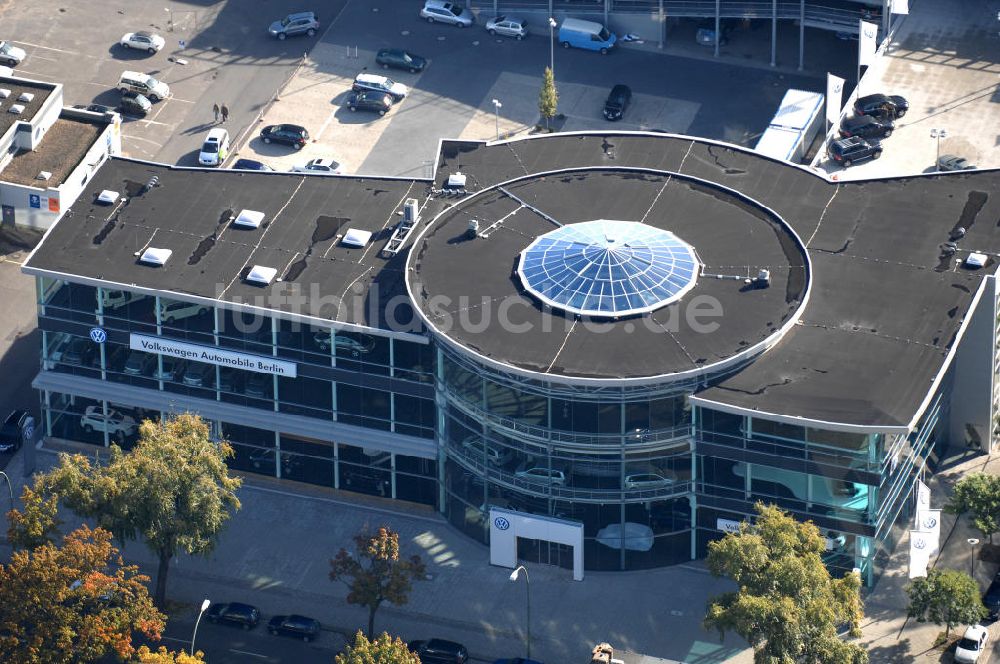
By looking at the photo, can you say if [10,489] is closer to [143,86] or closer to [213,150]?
[213,150]

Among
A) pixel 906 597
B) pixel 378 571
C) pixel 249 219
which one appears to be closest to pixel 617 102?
pixel 249 219

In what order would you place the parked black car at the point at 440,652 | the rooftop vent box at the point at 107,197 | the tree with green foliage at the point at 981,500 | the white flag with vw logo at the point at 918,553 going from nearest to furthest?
the white flag with vw logo at the point at 918,553, the parked black car at the point at 440,652, the tree with green foliage at the point at 981,500, the rooftop vent box at the point at 107,197

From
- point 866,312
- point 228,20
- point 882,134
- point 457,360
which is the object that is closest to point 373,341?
point 457,360

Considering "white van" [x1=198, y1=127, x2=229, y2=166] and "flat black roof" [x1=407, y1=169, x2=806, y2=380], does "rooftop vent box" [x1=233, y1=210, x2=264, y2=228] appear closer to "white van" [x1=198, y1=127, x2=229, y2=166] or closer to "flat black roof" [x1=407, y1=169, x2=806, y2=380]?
"flat black roof" [x1=407, y1=169, x2=806, y2=380]

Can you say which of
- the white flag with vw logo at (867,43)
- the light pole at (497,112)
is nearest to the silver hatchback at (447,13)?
the light pole at (497,112)

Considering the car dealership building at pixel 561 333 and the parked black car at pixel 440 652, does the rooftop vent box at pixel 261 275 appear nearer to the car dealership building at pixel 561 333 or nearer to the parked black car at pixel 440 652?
the car dealership building at pixel 561 333

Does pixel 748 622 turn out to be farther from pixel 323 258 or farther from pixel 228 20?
pixel 228 20
